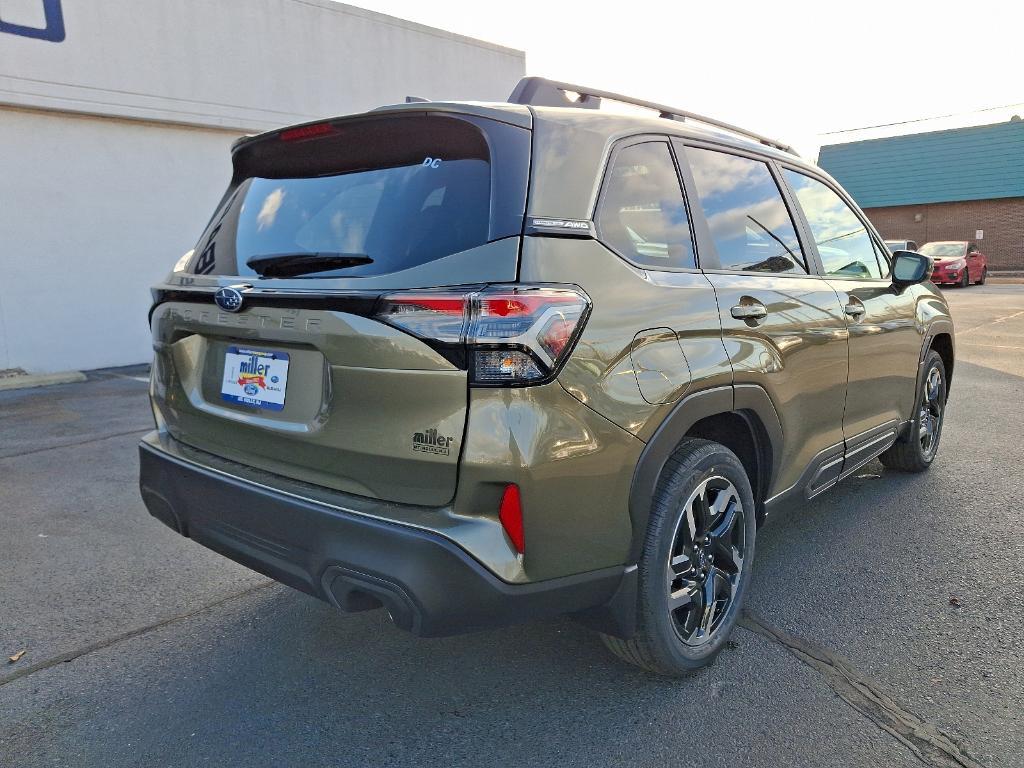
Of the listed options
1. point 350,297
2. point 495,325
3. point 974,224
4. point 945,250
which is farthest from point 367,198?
point 974,224

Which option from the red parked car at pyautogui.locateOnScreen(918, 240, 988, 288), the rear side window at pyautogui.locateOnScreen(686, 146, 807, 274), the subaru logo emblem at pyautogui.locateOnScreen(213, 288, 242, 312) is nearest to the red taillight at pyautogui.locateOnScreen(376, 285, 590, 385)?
the subaru logo emblem at pyautogui.locateOnScreen(213, 288, 242, 312)

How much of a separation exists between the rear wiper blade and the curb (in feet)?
27.1

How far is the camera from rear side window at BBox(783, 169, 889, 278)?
11.6 feet

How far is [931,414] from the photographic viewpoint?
15.9 ft

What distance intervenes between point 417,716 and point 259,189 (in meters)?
1.90

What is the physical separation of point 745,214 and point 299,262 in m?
1.81

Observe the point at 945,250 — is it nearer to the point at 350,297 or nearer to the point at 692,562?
the point at 692,562

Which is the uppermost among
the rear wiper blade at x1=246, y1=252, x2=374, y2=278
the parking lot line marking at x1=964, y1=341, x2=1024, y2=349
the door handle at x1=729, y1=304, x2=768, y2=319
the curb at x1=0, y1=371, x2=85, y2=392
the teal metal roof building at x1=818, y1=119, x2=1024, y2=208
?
the teal metal roof building at x1=818, y1=119, x2=1024, y2=208

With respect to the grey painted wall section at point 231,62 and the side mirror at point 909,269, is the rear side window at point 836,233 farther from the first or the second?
the grey painted wall section at point 231,62

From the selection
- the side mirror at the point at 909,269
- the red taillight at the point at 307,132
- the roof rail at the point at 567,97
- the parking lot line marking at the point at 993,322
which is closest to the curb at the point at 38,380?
the red taillight at the point at 307,132

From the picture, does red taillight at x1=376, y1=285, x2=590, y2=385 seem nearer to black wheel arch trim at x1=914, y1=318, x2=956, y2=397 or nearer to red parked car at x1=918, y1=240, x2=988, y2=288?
black wheel arch trim at x1=914, y1=318, x2=956, y2=397

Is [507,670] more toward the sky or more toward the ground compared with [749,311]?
more toward the ground

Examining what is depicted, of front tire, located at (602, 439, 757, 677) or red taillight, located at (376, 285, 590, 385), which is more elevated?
red taillight, located at (376, 285, 590, 385)

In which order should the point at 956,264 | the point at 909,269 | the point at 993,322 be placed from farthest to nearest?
the point at 956,264
the point at 993,322
the point at 909,269
